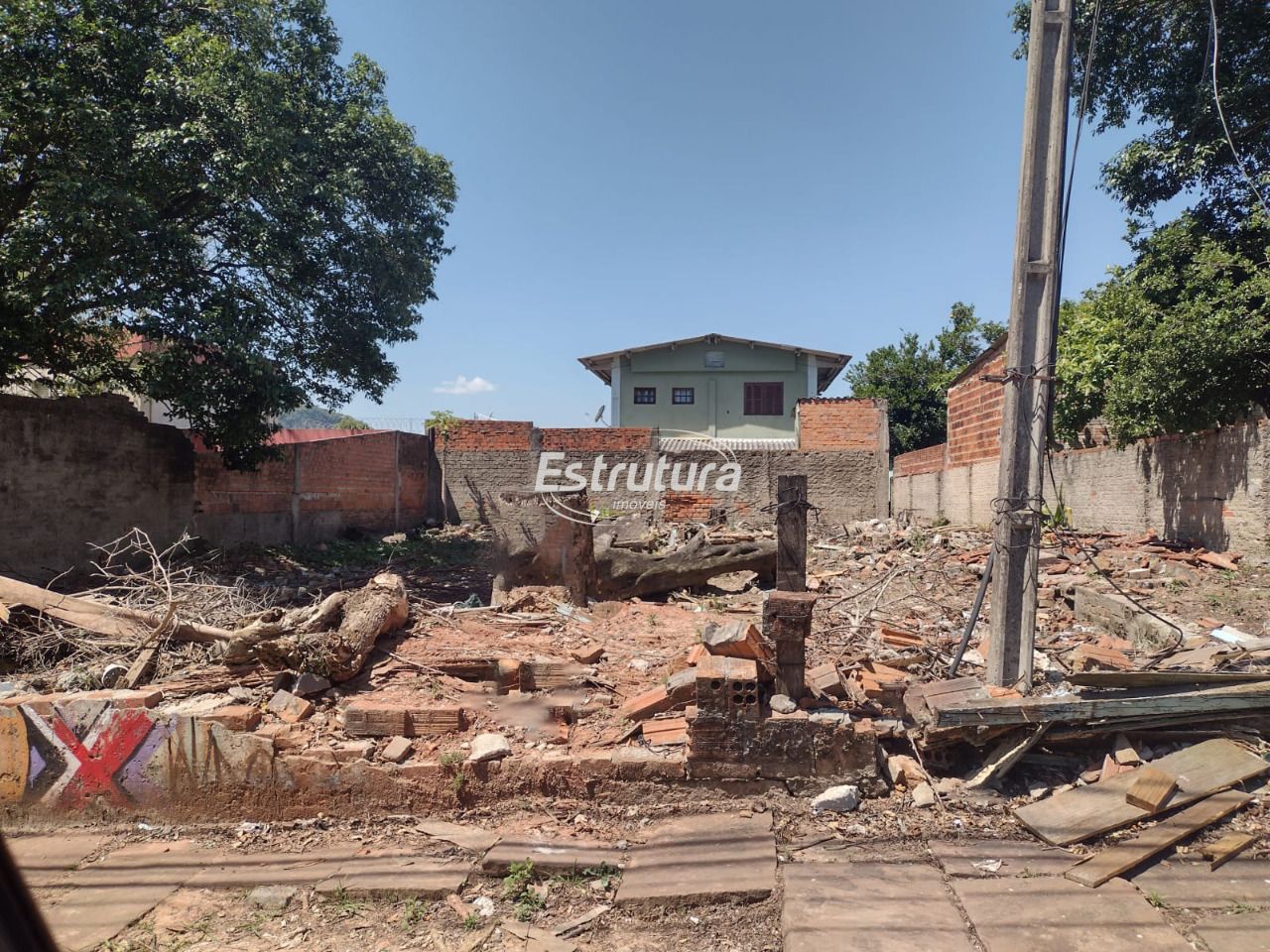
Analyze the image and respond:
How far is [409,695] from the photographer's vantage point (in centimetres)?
441

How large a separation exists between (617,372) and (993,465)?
1333 cm

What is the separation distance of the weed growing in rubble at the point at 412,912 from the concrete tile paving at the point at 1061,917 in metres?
2.33

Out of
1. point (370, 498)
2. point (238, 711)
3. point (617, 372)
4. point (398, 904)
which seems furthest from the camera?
point (617, 372)

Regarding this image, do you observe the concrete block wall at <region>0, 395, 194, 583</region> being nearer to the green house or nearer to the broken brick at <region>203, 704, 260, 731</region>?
the broken brick at <region>203, 704, 260, 731</region>

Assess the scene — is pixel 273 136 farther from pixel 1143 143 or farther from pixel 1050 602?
pixel 1143 143

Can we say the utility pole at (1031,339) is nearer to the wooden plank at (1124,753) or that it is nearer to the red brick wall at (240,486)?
the wooden plank at (1124,753)

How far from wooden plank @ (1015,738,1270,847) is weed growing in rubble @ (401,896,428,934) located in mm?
2831

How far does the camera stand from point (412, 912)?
2.94 meters

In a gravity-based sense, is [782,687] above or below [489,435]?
below

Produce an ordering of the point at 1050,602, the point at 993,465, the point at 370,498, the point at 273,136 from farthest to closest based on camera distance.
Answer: the point at 370,498 → the point at 993,465 → the point at 273,136 → the point at 1050,602

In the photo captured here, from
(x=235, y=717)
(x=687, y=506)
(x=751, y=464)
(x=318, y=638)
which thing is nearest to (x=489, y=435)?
(x=687, y=506)

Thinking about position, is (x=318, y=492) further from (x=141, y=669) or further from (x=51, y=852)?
(x=51, y=852)

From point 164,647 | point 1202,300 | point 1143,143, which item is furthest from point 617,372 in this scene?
point 164,647

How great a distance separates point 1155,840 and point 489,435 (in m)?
12.9
